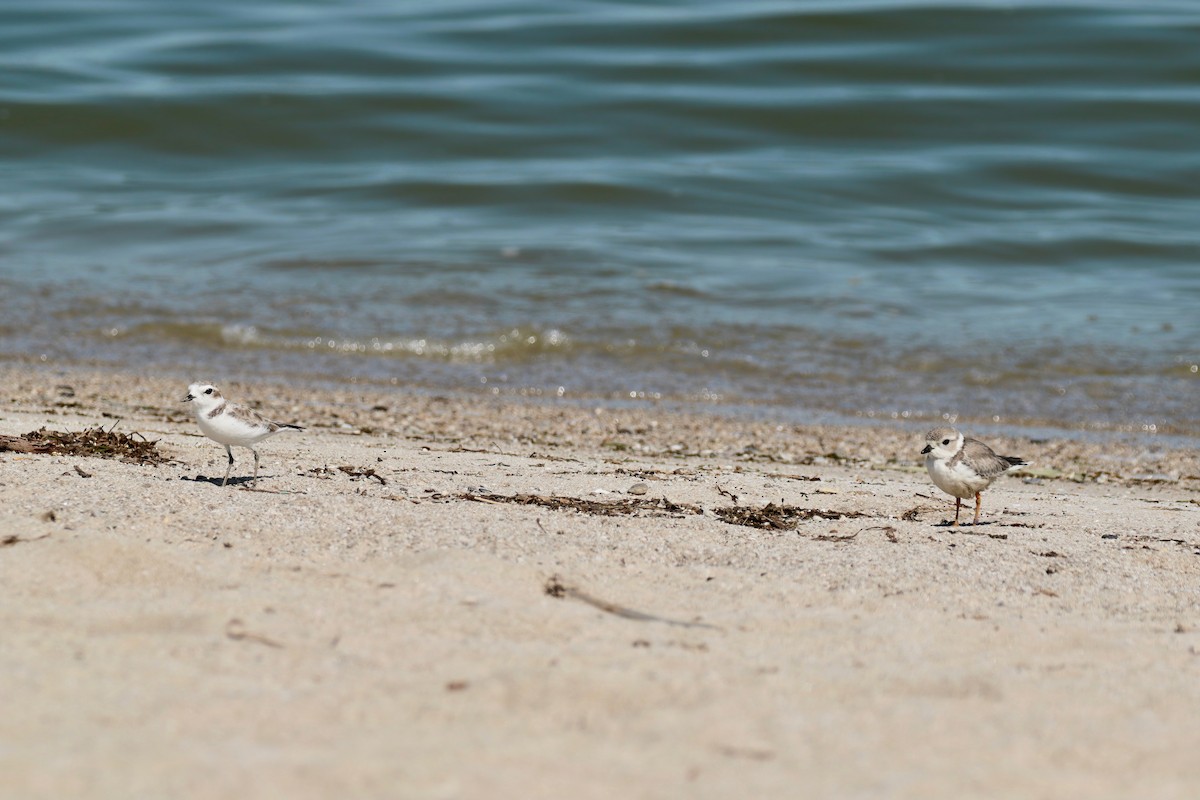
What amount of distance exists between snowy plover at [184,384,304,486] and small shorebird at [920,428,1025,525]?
2.97m

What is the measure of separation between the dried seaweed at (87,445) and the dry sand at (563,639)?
170 millimetres

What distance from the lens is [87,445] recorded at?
243 inches

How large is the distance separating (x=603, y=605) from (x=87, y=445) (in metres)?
3.08

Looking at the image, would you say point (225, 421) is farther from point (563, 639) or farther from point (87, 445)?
point (563, 639)

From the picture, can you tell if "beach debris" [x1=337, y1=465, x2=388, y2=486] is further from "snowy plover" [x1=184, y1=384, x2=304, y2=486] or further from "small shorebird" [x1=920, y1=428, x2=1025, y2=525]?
"small shorebird" [x1=920, y1=428, x2=1025, y2=525]

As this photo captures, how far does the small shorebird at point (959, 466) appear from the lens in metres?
6.11

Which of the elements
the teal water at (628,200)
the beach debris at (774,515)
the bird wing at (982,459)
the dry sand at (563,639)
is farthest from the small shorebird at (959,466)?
the teal water at (628,200)

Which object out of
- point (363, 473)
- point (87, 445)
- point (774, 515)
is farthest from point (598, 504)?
point (87, 445)

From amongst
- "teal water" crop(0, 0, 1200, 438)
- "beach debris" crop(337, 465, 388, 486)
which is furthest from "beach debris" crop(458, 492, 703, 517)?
"teal water" crop(0, 0, 1200, 438)

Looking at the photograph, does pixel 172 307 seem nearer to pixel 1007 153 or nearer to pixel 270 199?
pixel 270 199

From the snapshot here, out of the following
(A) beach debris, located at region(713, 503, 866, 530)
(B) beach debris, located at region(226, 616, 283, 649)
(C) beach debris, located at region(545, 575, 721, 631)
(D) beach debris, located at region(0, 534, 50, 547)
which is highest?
(D) beach debris, located at region(0, 534, 50, 547)

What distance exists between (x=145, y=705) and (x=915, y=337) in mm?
9795

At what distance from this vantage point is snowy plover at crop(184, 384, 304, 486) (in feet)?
19.1

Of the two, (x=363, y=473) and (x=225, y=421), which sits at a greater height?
(x=225, y=421)
